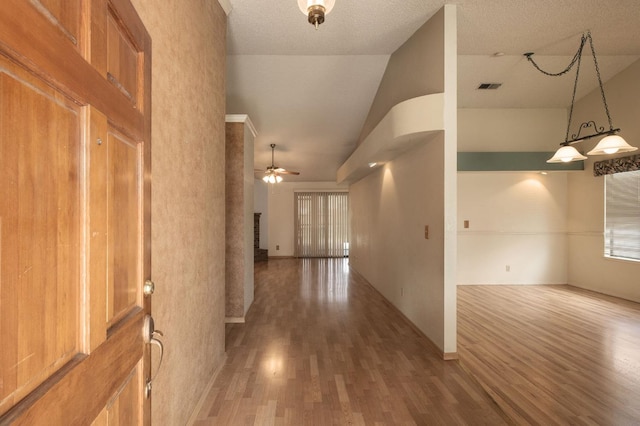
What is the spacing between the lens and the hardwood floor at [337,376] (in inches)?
84.5

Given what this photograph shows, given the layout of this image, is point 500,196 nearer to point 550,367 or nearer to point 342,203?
point 550,367

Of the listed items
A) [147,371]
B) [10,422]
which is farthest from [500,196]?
[10,422]

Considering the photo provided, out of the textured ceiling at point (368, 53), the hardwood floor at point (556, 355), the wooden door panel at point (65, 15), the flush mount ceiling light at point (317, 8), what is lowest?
the hardwood floor at point (556, 355)

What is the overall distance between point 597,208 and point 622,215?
0.45 metres

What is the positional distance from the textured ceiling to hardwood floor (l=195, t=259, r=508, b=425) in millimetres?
3651

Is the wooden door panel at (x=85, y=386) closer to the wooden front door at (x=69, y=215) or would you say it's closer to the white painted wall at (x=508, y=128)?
the wooden front door at (x=69, y=215)

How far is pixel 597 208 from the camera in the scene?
5527mm

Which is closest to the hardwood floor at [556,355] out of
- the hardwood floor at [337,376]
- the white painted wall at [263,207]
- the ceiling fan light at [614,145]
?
the hardwood floor at [337,376]

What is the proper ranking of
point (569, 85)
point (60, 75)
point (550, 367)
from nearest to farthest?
point (60, 75)
point (550, 367)
point (569, 85)

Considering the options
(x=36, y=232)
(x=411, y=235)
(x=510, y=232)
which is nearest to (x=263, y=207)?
(x=510, y=232)

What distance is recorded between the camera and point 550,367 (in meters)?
2.83

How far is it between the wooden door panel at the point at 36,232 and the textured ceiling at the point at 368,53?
3.28 metres

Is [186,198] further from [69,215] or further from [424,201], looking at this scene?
[424,201]

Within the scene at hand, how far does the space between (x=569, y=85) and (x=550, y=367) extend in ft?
16.8
